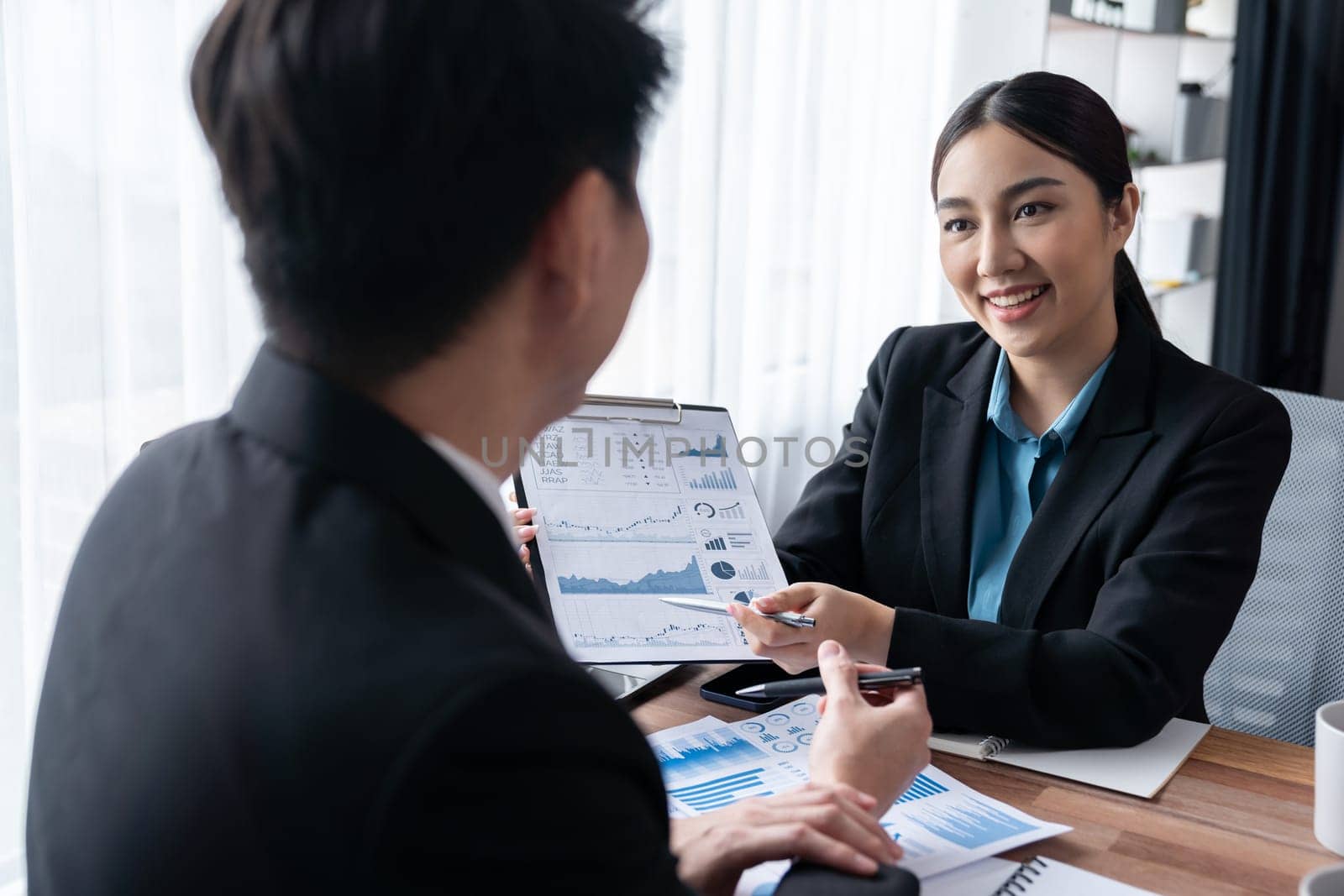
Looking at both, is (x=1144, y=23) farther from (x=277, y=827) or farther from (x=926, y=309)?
(x=277, y=827)

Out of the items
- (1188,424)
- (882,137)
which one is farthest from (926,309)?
(1188,424)

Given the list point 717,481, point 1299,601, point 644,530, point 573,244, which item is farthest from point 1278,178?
point 573,244

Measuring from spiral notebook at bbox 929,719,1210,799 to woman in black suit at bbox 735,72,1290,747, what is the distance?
0.06 feet

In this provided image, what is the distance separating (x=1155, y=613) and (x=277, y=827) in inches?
41.9

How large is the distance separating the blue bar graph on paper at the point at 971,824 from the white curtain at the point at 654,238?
645 mm

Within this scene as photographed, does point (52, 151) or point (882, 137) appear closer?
point (52, 151)

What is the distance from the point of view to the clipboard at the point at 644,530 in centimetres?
120

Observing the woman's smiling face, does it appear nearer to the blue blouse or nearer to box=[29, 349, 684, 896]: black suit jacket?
the blue blouse

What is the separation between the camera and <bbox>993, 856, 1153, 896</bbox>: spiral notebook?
0.88m

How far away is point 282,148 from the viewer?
0.53 metres

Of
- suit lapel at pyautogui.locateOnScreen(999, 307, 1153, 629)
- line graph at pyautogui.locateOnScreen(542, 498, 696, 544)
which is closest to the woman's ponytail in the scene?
suit lapel at pyautogui.locateOnScreen(999, 307, 1153, 629)

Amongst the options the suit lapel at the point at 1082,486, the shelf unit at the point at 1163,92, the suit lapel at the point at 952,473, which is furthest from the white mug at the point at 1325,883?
the shelf unit at the point at 1163,92

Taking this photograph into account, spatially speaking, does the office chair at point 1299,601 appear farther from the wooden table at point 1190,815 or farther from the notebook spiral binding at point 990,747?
the notebook spiral binding at point 990,747

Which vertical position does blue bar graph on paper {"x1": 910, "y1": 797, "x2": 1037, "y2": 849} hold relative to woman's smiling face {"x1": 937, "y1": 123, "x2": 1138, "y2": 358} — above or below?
below
